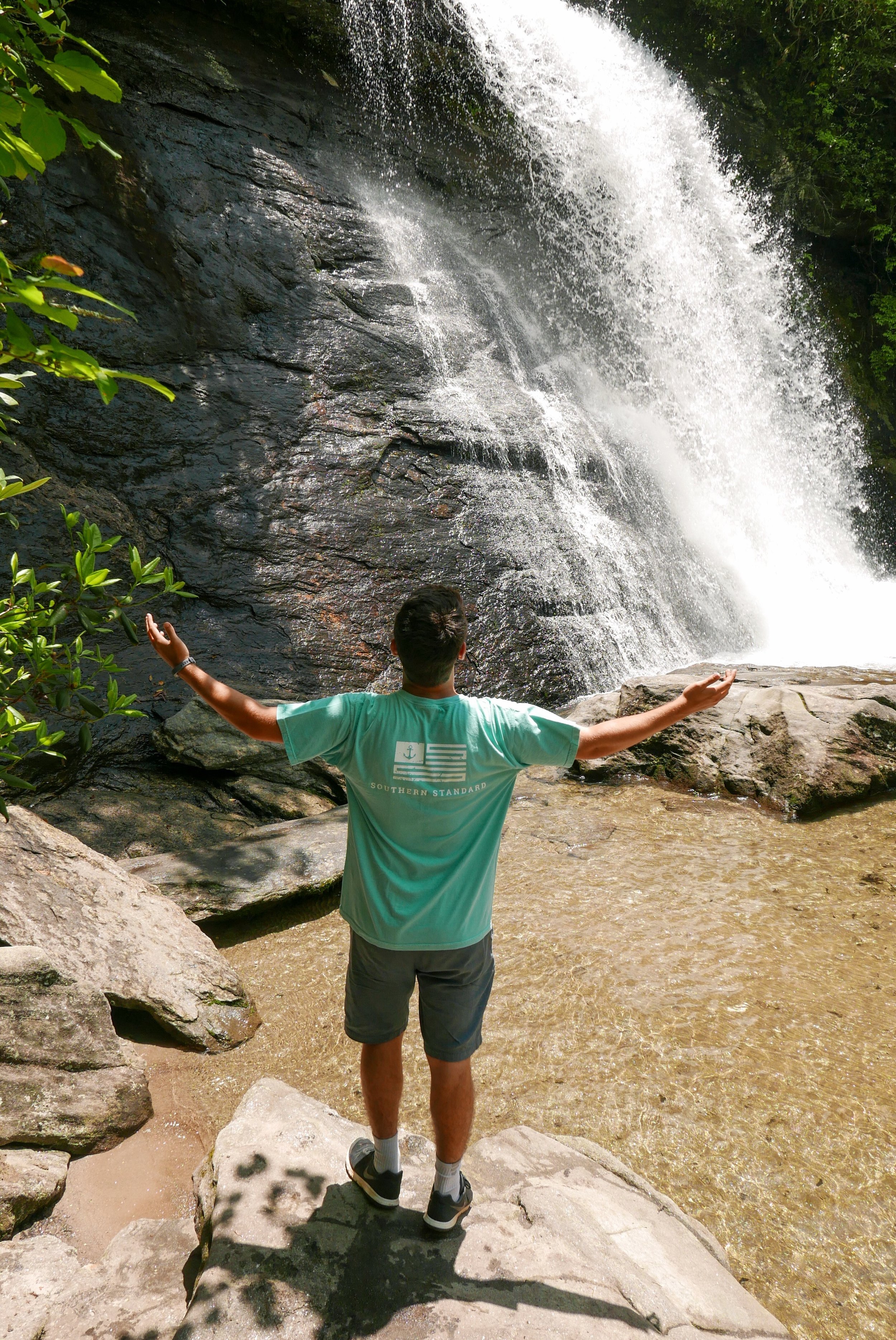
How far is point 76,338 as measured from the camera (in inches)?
315

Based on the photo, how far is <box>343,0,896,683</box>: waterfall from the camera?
30.4 feet

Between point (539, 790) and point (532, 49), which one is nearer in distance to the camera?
point (539, 790)

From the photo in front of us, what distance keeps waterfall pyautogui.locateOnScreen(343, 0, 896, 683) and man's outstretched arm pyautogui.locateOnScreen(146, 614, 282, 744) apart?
20.4 ft

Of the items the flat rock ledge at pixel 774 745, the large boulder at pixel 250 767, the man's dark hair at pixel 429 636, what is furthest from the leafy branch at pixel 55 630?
the flat rock ledge at pixel 774 745

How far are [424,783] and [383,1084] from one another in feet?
2.66

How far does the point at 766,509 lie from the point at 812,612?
84.9 inches

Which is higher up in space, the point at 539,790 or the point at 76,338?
the point at 76,338

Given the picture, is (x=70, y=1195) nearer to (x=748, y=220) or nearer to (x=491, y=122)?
(x=491, y=122)

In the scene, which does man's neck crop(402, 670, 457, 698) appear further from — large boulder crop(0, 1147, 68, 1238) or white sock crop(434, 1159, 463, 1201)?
large boulder crop(0, 1147, 68, 1238)

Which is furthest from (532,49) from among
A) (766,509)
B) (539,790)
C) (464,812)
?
(464,812)

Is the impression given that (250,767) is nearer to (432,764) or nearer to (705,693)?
(432,764)

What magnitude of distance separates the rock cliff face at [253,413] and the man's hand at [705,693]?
4.94 meters

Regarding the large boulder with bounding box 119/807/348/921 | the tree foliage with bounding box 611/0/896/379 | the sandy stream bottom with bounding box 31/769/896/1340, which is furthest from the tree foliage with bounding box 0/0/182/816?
the tree foliage with bounding box 611/0/896/379

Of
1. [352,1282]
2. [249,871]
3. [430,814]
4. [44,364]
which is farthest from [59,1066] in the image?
[44,364]
